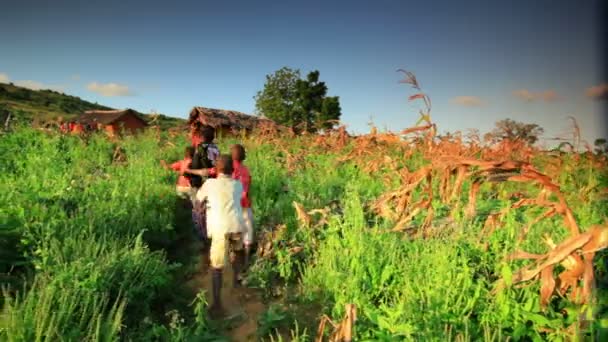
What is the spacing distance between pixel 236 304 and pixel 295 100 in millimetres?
52072

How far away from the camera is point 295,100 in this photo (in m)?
54.8

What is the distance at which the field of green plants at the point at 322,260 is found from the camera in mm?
2471

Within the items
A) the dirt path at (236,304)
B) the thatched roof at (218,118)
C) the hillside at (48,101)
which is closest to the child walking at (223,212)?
the dirt path at (236,304)

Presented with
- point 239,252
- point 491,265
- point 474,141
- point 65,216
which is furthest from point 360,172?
point 65,216

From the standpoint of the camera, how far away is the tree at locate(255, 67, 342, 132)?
51.3 meters

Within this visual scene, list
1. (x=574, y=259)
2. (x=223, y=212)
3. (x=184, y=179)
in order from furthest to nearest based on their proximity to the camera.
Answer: (x=184, y=179) → (x=223, y=212) → (x=574, y=259)

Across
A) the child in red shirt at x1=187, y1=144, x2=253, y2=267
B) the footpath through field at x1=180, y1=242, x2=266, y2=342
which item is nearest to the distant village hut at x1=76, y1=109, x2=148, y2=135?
the child in red shirt at x1=187, y1=144, x2=253, y2=267

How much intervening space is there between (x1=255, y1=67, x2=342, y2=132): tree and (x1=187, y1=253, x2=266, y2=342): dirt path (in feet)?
148

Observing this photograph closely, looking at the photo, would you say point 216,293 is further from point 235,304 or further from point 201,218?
point 201,218

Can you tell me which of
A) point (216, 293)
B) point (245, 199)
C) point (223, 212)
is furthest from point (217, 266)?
point (245, 199)

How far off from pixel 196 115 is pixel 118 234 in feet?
59.0

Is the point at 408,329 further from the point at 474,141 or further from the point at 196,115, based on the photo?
the point at 196,115

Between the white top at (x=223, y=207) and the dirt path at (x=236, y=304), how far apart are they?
630 mm

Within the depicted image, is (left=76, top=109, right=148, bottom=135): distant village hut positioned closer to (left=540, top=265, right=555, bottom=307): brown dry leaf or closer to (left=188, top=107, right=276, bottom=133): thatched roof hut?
(left=188, top=107, right=276, bottom=133): thatched roof hut
